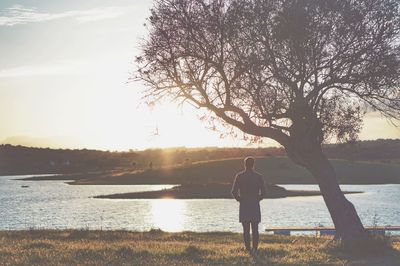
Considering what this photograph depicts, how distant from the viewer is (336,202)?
23.1m

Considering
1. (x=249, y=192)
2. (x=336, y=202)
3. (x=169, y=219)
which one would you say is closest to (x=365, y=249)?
(x=336, y=202)

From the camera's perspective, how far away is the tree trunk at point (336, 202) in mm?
22641

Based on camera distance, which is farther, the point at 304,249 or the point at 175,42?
the point at 175,42

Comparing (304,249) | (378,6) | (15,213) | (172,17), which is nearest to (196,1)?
(172,17)

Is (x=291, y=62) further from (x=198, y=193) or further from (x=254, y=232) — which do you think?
(x=198, y=193)

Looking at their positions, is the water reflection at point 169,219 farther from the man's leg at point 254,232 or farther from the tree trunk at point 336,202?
the man's leg at point 254,232

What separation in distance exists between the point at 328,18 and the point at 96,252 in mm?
11973

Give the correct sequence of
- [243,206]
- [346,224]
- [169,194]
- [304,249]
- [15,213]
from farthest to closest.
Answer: [169,194]
[15,213]
[346,224]
[304,249]
[243,206]

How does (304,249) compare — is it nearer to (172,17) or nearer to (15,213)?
(172,17)

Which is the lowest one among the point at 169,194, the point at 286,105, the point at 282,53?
the point at 169,194

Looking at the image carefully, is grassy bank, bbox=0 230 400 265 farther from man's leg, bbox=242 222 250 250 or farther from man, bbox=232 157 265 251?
man, bbox=232 157 265 251

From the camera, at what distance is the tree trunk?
74.3 feet

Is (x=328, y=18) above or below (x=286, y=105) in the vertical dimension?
above

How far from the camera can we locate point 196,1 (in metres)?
22.9
